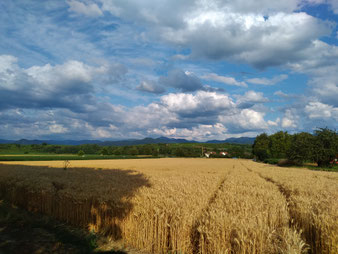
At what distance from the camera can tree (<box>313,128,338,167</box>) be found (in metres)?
51.8

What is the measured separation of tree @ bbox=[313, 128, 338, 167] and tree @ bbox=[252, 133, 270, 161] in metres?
53.3

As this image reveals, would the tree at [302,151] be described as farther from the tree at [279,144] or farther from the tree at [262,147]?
the tree at [279,144]

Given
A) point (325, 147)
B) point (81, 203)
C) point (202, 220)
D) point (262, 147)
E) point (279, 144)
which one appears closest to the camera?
point (202, 220)

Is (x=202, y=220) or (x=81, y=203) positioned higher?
(x=202, y=220)

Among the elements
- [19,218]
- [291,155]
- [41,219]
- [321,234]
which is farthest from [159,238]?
[291,155]

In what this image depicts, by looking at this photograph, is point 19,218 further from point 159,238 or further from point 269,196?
point 269,196

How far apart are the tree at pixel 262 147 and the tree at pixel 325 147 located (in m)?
53.3

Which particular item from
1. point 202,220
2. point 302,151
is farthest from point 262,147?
point 202,220

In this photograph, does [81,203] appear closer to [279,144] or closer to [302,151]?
[302,151]

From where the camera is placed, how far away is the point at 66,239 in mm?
7930

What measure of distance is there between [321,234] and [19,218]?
1217cm

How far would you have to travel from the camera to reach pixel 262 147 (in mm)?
125062

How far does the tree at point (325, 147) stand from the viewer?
5181cm

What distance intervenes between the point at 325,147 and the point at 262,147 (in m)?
73.2
